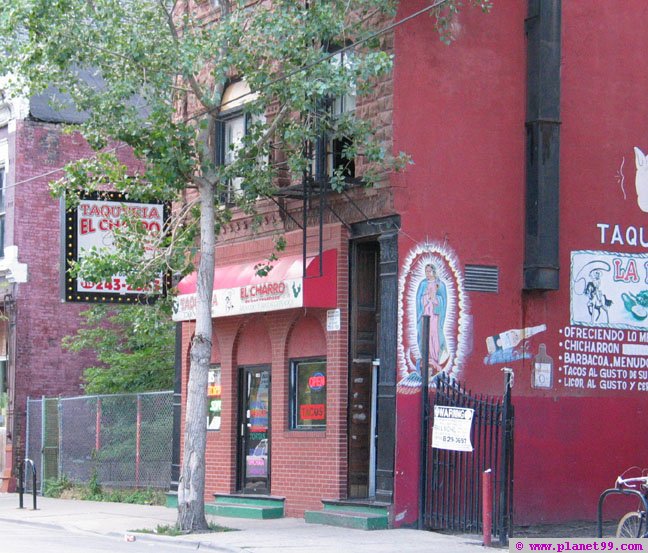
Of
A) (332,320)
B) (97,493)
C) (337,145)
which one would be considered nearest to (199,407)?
(332,320)

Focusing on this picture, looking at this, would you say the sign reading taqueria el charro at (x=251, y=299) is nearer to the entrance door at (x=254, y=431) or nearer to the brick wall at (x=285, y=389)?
the brick wall at (x=285, y=389)

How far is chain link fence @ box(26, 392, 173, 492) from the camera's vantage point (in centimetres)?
2611

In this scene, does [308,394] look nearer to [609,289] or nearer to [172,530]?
[172,530]

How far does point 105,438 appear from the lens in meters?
27.6

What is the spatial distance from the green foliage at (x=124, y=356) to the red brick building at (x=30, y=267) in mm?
759

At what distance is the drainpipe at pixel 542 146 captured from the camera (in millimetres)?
19594

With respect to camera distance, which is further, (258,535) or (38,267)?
(38,267)

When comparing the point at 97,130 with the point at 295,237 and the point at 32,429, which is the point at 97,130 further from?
the point at 32,429

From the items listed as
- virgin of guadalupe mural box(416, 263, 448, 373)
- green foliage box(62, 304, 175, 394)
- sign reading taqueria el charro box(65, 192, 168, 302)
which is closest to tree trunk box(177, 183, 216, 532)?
virgin of guadalupe mural box(416, 263, 448, 373)

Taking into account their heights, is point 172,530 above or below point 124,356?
below

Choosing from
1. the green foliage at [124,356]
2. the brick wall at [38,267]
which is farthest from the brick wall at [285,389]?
the brick wall at [38,267]

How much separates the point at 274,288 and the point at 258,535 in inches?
172

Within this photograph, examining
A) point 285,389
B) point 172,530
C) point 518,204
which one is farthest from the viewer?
point 285,389

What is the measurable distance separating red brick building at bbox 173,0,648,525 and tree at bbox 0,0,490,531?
1.09m
